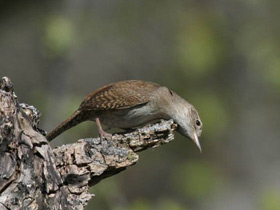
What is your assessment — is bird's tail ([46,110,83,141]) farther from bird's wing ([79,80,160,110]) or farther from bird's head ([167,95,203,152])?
bird's head ([167,95,203,152])

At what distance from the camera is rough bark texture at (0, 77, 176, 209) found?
396 cm

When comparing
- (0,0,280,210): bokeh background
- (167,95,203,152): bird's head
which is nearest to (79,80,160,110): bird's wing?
(167,95,203,152): bird's head

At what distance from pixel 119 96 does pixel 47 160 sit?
1978mm

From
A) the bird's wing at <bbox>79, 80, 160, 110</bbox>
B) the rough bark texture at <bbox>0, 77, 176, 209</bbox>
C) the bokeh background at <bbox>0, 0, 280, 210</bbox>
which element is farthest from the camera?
the bokeh background at <bbox>0, 0, 280, 210</bbox>

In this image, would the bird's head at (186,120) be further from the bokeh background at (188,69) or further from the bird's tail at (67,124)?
the bokeh background at (188,69)

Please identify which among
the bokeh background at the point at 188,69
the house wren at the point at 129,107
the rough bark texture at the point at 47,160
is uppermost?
the rough bark texture at the point at 47,160

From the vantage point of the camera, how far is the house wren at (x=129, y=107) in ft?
19.5

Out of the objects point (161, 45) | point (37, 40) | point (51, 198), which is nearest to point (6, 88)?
point (51, 198)

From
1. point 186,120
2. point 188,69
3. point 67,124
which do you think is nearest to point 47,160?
point 67,124

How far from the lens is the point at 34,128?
4406mm

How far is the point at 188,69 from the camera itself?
1155cm

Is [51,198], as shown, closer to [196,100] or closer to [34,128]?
[34,128]

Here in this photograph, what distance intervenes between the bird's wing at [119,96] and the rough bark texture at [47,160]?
1255 mm

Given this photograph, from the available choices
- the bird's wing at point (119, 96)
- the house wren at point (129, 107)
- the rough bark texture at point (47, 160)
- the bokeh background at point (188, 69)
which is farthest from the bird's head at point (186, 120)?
the bokeh background at point (188, 69)
